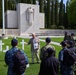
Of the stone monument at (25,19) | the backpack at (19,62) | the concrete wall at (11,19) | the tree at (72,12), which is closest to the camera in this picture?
the backpack at (19,62)

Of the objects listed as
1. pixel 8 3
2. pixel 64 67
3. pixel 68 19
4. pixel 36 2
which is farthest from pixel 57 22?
pixel 64 67

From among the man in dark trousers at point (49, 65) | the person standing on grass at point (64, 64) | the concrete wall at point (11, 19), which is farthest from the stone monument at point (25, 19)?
the man in dark trousers at point (49, 65)

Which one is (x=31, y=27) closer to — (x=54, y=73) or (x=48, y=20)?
(x=48, y=20)

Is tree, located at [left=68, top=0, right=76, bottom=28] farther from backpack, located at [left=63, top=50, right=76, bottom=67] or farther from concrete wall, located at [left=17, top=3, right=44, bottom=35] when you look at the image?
backpack, located at [left=63, top=50, right=76, bottom=67]

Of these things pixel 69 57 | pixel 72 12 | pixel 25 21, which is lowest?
pixel 69 57

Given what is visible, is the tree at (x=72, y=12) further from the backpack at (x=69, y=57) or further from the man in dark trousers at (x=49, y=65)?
the man in dark trousers at (x=49, y=65)

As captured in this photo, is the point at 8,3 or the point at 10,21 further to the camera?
the point at 8,3

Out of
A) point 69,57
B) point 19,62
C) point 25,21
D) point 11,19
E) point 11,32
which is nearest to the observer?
point 19,62

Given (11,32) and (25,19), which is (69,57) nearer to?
(11,32)

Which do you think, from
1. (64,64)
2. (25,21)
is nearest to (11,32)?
(25,21)

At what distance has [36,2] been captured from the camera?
5744cm

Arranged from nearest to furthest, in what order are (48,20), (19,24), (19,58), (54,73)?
(54,73) < (19,58) < (19,24) < (48,20)

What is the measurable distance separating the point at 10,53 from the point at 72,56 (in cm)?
193

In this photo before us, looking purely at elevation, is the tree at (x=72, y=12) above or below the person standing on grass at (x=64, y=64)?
above
